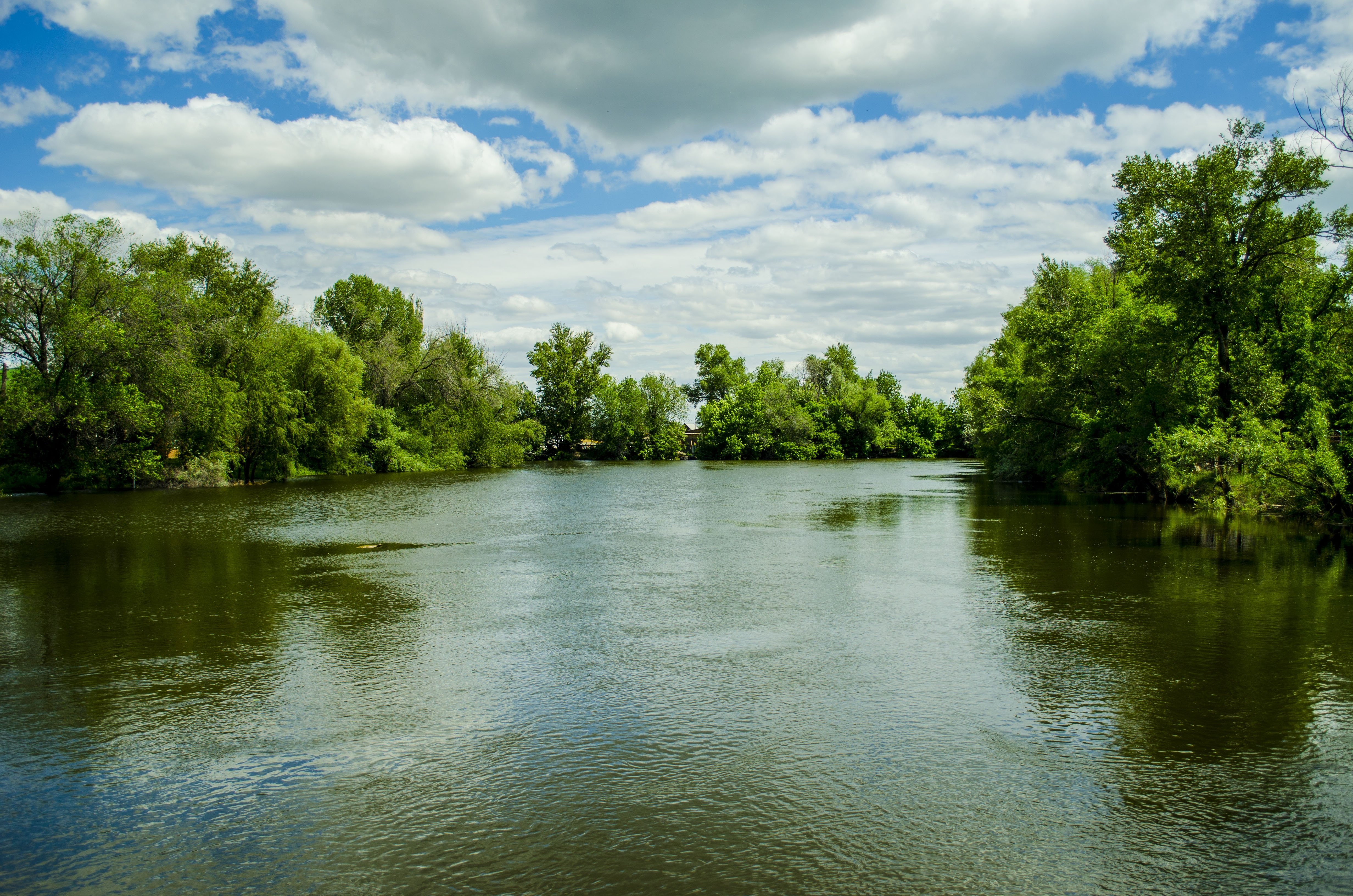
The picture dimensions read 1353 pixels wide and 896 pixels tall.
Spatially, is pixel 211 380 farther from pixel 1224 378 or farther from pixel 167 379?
pixel 1224 378

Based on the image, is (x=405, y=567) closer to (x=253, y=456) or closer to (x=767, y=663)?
(x=767, y=663)

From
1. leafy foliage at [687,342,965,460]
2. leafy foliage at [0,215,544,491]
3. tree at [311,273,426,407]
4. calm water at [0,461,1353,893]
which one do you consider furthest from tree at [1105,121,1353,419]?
leafy foliage at [687,342,965,460]

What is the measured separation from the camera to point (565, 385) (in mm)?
96625

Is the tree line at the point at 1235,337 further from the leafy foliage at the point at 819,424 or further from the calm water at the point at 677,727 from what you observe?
the leafy foliage at the point at 819,424

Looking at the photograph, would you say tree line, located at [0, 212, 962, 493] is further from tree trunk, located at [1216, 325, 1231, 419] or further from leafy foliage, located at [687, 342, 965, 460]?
tree trunk, located at [1216, 325, 1231, 419]

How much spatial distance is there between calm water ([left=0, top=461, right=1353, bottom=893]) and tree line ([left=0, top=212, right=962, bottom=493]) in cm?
2332

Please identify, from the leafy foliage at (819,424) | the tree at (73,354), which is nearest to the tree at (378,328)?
the tree at (73,354)

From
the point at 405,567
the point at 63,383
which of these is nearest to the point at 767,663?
the point at 405,567

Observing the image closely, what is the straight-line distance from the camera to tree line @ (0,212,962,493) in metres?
35.0

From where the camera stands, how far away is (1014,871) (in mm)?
5008

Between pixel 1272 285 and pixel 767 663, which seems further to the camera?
pixel 1272 285

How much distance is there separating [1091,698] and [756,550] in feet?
36.1

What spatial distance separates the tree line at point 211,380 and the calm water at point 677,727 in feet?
76.5

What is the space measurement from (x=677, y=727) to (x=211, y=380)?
1638 inches
